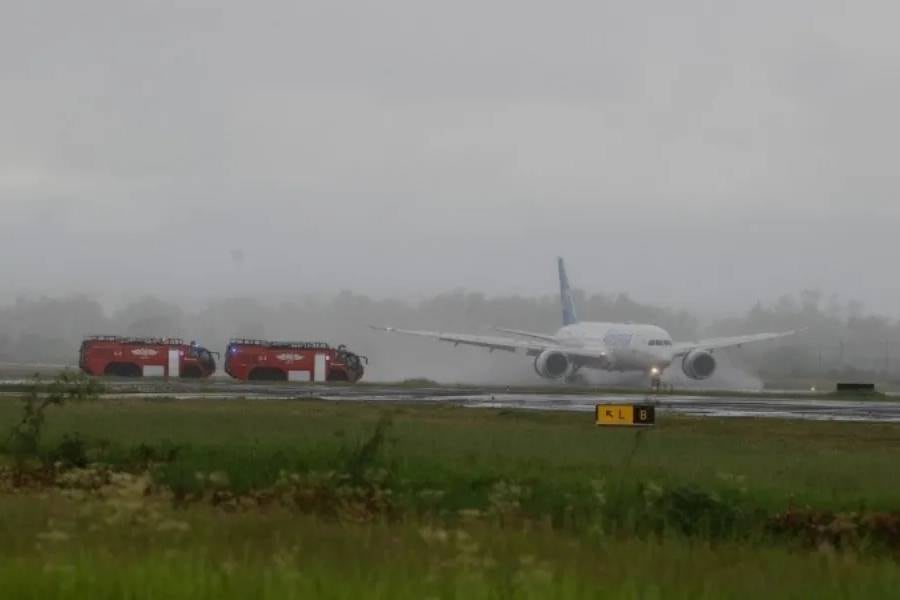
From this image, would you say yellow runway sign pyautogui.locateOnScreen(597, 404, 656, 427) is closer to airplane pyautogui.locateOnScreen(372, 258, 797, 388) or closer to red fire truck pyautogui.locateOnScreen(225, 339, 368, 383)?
airplane pyautogui.locateOnScreen(372, 258, 797, 388)

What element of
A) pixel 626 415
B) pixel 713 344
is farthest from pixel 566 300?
pixel 626 415

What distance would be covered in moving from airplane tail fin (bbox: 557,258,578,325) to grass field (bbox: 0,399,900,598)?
87050 mm

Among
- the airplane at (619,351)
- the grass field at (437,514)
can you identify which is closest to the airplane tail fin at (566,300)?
the airplane at (619,351)

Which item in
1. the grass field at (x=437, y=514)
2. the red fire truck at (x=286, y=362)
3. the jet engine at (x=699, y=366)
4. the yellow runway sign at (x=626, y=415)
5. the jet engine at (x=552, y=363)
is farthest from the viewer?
the red fire truck at (x=286, y=362)

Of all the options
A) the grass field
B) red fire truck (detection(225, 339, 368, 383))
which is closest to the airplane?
red fire truck (detection(225, 339, 368, 383))

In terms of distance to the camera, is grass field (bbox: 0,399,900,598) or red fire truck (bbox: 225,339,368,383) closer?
grass field (bbox: 0,399,900,598)

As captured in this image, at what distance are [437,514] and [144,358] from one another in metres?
79.8

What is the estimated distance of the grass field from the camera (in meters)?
10.1

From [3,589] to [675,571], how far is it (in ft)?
18.0

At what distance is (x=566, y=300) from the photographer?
388 ft

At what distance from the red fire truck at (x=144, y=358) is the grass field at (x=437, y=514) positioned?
63.8 metres

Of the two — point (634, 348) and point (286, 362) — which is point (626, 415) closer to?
point (634, 348)

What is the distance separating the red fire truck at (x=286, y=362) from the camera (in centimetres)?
9041

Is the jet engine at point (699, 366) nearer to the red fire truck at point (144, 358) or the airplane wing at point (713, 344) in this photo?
the airplane wing at point (713, 344)
